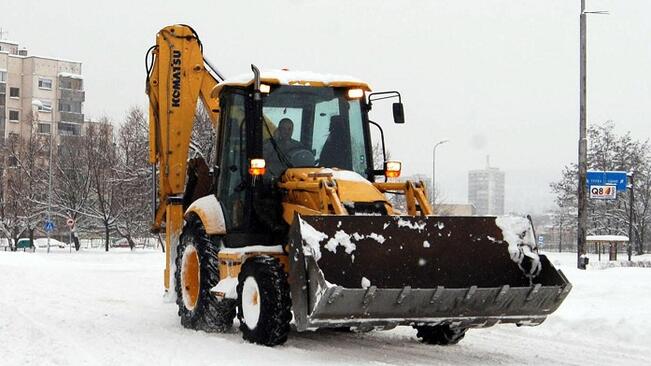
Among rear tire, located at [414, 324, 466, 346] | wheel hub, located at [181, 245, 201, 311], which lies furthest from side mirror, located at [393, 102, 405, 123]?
wheel hub, located at [181, 245, 201, 311]

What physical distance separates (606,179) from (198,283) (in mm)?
24339

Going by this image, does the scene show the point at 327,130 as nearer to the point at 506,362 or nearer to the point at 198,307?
the point at 198,307

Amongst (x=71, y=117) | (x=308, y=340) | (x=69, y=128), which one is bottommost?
(x=308, y=340)

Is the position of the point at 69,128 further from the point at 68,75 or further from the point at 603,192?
the point at 603,192

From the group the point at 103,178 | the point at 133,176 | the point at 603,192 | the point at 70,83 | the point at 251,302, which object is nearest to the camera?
the point at 251,302

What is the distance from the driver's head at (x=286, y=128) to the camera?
1045cm

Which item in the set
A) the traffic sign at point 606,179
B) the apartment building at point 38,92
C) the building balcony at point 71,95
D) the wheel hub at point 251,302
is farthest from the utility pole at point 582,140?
the building balcony at point 71,95

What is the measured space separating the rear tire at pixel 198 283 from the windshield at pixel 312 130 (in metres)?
1.31

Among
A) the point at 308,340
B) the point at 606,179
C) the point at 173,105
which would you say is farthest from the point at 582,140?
the point at 308,340

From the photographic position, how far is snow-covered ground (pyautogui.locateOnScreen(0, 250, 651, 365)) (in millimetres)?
8625

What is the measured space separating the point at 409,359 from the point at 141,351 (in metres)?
2.56

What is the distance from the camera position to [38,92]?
92.2 meters

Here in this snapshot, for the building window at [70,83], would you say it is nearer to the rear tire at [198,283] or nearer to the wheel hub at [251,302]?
the rear tire at [198,283]

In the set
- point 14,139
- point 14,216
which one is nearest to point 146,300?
point 14,216
